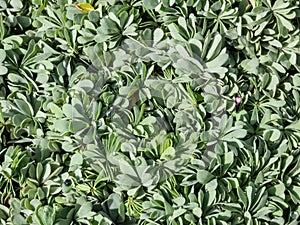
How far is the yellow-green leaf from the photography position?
146 centimetres

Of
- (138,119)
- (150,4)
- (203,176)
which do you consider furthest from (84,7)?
(203,176)

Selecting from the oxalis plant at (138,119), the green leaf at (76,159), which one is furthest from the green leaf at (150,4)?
the green leaf at (76,159)

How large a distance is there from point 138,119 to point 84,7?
336 millimetres

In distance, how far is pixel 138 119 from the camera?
1.42 metres

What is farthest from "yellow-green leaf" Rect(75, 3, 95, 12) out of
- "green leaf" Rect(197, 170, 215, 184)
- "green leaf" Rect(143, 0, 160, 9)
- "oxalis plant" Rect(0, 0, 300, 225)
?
"green leaf" Rect(197, 170, 215, 184)

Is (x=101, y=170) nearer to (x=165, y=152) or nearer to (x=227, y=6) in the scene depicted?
(x=165, y=152)

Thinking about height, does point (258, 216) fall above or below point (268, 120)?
below

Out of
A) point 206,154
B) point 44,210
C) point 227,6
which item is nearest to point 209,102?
point 206,154

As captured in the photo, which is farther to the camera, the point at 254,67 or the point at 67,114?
the point at 254,67

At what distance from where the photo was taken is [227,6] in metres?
1.49

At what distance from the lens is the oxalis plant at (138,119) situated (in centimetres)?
141

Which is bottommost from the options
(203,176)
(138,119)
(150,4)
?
(203,176)

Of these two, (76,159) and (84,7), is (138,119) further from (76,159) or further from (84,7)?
(84,7)

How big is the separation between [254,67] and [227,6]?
0.18 meters
